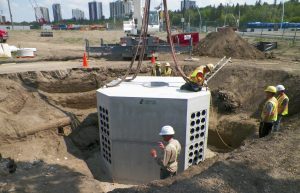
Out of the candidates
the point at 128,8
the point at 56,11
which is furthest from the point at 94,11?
the point at 128,8

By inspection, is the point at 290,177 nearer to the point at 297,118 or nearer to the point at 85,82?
the point at 297,118

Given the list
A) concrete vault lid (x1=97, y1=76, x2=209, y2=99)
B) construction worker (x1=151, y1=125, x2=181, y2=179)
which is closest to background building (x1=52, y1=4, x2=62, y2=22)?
concrete vault lid (x1=97, y1=76, x2=209, y2=99)

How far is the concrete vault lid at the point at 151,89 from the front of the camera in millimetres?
8495

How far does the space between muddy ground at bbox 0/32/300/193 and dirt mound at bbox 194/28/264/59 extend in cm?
353

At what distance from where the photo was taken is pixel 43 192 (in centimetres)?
725

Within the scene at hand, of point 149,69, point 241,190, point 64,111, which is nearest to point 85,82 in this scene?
point 64,111

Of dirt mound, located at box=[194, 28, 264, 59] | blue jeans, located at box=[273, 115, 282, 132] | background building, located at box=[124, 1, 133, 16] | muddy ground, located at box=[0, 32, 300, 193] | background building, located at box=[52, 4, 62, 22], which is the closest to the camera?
muddy ground, located at box=[0, 32, 300, 193]

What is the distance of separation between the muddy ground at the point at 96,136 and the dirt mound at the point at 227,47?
353cm

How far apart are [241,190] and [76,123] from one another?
8128 millimetres

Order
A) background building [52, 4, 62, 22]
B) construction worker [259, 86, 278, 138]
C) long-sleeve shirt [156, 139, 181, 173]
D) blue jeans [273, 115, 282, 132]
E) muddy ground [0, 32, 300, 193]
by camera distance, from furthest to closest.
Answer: background building [52, 4, 62, 22]
blue jeans [273, 115, 282, 132]
construction worker [259, 86, 278, 138]
long-sleeve shirt [156, 139, 181, 173]
muddy ground [0, 32, 300, 193]

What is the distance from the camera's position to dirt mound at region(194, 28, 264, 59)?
691 inches

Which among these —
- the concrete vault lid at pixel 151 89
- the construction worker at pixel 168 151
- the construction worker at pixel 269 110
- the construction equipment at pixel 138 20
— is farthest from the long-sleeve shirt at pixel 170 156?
the construction equipment at pixel 138 20

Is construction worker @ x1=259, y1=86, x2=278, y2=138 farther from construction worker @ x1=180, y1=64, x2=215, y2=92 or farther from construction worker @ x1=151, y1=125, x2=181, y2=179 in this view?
construction worker @ x1=151, y1=125, x2=181, y2=179

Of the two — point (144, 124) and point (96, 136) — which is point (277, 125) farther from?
point (96, 136)
